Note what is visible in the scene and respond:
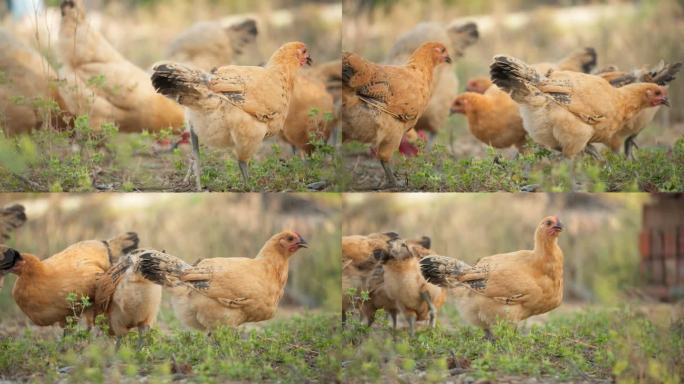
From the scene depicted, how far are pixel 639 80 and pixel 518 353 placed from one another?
180 centimetres

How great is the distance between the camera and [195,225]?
5203 mm

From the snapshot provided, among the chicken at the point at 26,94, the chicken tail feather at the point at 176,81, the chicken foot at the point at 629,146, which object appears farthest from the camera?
the chicken foot at the point at 629,146

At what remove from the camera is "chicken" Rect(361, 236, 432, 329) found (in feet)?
17.1

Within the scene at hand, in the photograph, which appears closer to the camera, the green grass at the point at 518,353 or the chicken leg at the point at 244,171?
the green grass at the point at 518,353

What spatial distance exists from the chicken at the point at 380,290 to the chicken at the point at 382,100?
51cm

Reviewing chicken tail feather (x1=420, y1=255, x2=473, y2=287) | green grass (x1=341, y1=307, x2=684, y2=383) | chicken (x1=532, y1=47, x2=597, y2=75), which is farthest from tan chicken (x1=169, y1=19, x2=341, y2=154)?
chicken (x1=532, y1=47, x2=597, y2=75)

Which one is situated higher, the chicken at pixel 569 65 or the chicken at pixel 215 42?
the chicken at pixel 215 42

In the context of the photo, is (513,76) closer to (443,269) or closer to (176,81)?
(443,269)

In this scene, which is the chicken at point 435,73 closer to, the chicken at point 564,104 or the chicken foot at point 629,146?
the chicken at point 564,104

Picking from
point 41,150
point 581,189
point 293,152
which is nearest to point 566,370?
point 581,189

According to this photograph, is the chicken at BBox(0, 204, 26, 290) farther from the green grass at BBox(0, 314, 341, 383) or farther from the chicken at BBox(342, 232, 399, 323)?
the chicken at BBox(342, 232, 399, 323)

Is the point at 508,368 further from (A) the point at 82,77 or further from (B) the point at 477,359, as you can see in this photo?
(A) the point at 82,77

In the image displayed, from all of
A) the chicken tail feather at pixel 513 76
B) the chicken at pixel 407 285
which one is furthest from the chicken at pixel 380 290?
the chicken tail feather at pixel 513 76

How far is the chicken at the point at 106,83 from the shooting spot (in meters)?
5.32
